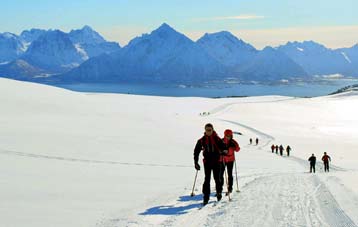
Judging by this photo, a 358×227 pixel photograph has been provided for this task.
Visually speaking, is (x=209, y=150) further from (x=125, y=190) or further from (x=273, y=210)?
(x=125, y=190)

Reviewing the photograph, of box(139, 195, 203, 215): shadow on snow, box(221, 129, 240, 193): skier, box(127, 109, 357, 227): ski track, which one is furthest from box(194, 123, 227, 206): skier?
box(221, 129, 240, 193): skier

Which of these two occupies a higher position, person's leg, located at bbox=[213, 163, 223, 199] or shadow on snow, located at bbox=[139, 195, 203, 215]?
person's leg, located at bbox=[213, 163, 223, 199]

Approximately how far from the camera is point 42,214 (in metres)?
8.33

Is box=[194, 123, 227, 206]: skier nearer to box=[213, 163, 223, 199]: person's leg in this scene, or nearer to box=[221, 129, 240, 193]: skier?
box=[213, 163, 223, 199]: person's leg

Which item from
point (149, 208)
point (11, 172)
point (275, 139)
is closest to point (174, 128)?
point (275, 139)

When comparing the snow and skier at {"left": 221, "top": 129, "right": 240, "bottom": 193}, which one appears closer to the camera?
the snow

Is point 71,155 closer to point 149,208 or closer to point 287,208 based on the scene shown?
point 149,208

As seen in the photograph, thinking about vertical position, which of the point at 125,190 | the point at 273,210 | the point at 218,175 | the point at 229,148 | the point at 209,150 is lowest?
the point at 125,190

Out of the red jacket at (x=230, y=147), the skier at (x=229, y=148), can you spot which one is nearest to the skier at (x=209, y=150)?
the skier at (x=229, y=148)

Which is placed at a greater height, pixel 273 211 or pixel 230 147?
pixel 230 147

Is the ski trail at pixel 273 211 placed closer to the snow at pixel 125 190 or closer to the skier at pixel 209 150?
the snow at pixel 125 190

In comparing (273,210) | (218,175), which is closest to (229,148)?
(218,175)

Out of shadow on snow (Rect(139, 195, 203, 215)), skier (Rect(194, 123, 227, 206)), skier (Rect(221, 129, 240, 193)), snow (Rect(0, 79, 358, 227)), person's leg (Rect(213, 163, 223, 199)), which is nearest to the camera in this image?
snow (Rect(0, 79, 358, 227))

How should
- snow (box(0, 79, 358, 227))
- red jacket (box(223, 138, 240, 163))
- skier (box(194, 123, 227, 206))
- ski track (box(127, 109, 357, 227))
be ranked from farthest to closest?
red jacket (box(223, 138, 240, 163)) → skier (box(194, 123, 227, 206)) → snow (box(0, 79, 358, 227)) → ski track (box(127, 109, 357, 227))
